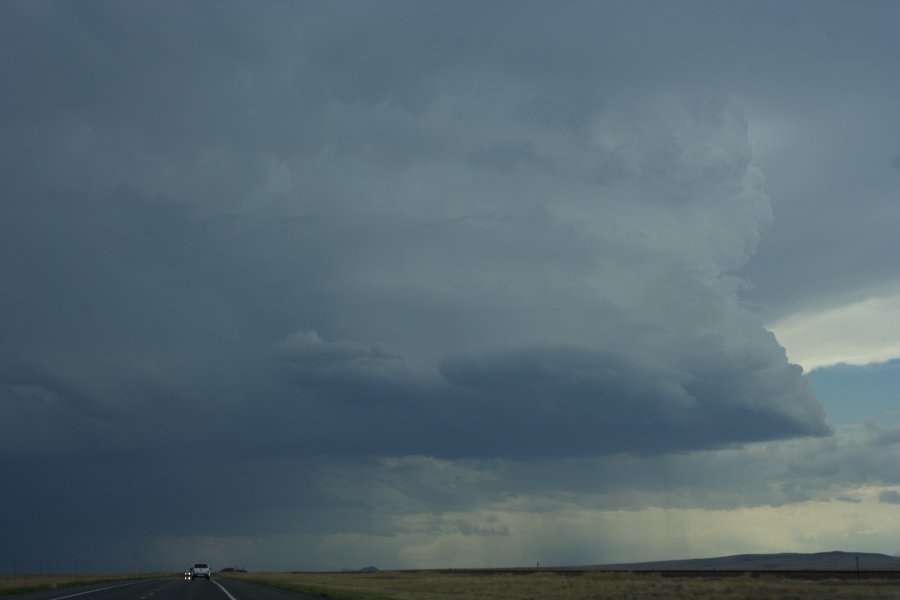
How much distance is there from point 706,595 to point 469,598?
1772 cm

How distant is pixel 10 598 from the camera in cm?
7725

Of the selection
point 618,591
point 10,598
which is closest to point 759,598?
point 618,591

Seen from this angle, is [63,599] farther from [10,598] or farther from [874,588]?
[874,588]

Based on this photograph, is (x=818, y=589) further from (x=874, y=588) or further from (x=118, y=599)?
(x=118, y=599)

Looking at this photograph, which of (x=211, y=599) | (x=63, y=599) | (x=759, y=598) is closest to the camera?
(x=759, y=598)

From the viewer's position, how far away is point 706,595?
61344mm

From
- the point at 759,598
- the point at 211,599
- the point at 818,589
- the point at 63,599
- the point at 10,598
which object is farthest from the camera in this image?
the point at 10,598

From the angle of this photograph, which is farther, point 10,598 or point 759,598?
point 10,598

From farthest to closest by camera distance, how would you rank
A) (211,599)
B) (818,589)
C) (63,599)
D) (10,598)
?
(10,598)
(63,599)
(211,599)
(818,589)

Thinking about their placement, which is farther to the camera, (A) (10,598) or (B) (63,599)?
(A) (10,598)

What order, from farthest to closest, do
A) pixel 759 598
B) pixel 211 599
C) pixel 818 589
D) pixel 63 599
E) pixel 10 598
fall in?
pixel 10 598, pixel 63 599, pixel 211 599, pixel 818 589, pixel 759 598

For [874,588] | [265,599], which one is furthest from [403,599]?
[874,588]

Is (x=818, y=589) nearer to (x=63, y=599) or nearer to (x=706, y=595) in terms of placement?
Answer: (x=706, y=595)

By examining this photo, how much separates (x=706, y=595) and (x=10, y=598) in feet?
197
